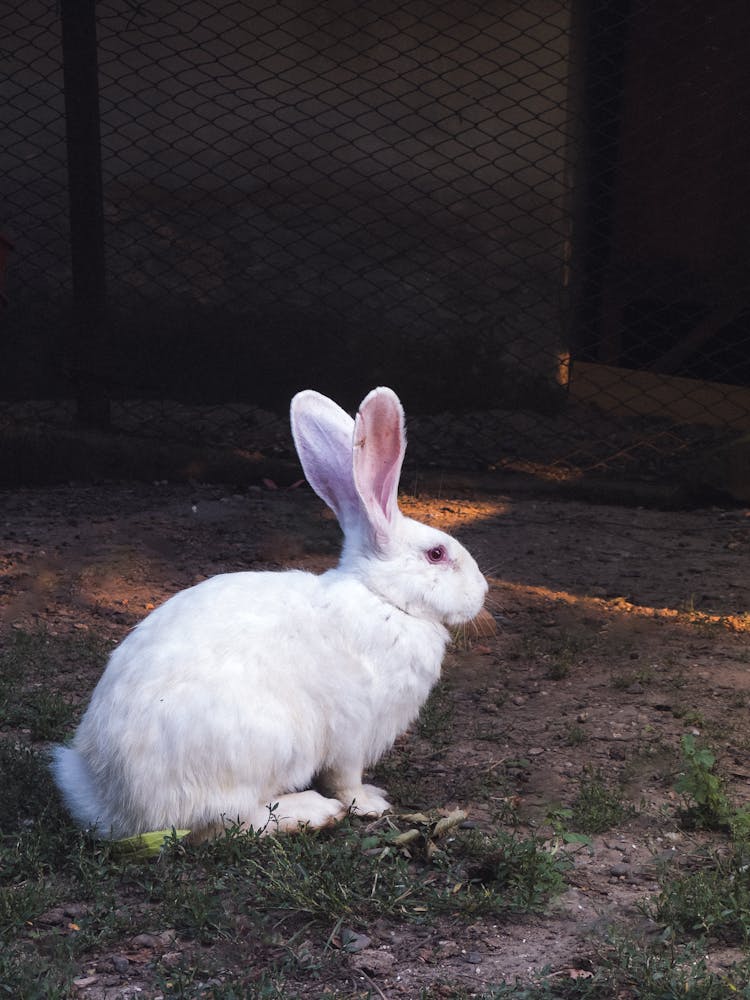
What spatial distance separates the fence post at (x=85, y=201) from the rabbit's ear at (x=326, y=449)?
331 centimetres

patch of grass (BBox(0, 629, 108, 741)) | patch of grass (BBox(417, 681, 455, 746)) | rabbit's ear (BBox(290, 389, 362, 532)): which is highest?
rabbit's ear (BBox(290, 389, 362, 532))

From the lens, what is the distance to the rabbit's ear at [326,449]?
3.11 metres

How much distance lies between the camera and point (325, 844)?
8.73ft

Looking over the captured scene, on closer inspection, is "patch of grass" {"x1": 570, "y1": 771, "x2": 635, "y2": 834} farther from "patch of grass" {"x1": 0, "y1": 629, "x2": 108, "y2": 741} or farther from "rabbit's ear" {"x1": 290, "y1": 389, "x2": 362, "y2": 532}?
"patch of grass" {"x1": 0, "y1": 629, "x2": 108, "y2": 741}

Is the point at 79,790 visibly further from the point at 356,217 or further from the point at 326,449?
the point at 356,217

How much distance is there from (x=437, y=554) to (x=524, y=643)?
114 centimetres

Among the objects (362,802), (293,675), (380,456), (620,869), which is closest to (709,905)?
(620,869)

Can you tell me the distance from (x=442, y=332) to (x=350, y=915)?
4.78 metres

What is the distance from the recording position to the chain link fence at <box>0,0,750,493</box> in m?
6.44

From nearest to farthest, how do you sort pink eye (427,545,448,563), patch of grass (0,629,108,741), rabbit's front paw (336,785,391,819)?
rabbit's front paw (336,785,391,819)
pink eye (427,545,448,563)
patch of grass (0,629,108,741)

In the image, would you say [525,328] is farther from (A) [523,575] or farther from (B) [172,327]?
(A) [523,575]

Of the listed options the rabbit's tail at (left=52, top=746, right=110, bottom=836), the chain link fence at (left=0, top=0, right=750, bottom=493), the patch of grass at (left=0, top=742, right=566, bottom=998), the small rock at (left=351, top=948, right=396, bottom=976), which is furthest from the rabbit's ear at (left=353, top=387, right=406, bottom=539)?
the chain link fence at (left=0, top=0, right=750, bottom=493)

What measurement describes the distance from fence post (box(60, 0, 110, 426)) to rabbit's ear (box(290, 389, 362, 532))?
10.9 feet

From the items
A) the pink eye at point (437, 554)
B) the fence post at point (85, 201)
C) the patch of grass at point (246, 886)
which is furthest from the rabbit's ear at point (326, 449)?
the fence post at point (85, 201)
